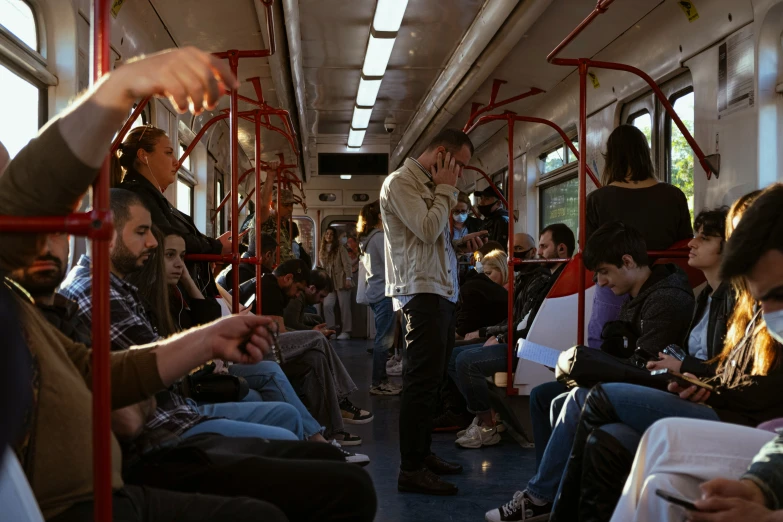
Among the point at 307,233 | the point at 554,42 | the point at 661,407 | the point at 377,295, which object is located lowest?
the point at 661,407

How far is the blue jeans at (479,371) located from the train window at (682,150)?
1446 millimetres

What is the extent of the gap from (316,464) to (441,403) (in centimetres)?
366

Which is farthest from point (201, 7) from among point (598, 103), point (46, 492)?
point (46, 492)

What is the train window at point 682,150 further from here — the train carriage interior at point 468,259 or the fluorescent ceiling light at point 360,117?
the fluorescent ceiling light at point 360,117

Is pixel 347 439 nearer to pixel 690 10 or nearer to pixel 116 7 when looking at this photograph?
pixel 116 7

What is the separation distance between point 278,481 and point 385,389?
4.67 meters

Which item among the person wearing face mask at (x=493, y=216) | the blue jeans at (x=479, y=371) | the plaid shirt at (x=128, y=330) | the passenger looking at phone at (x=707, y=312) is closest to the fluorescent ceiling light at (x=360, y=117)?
the person wearing face mask at (x=493, y=216)

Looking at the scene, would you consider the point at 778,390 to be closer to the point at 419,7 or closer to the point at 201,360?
the point at 201,360

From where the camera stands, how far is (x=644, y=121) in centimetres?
557

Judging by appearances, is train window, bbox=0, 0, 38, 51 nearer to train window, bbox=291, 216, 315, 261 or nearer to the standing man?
the standing man

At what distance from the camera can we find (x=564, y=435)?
280 centimetres

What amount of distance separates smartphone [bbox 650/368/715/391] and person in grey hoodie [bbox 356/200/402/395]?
4188mm

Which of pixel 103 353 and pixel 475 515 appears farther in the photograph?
pixel 475 515

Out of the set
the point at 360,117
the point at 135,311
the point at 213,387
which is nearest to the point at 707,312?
the point at 213,387
